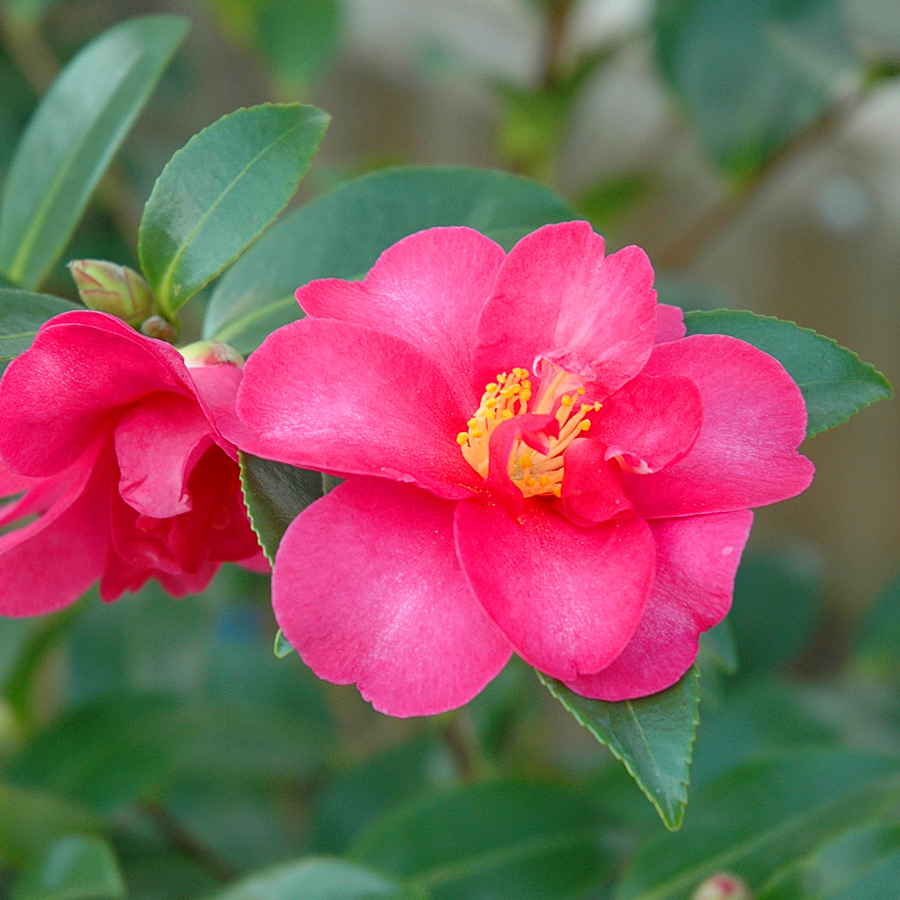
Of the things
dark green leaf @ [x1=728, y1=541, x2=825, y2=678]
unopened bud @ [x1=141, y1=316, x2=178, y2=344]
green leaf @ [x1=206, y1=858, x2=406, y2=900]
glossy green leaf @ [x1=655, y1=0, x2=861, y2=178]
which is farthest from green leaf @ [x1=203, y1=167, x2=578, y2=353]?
dark green leaf @ [x1=728, y1=541, x2=825, y2=678]

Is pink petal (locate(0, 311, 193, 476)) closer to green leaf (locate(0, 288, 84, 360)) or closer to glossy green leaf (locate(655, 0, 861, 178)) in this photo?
green leaf (locate(0, 288, 84, 360))

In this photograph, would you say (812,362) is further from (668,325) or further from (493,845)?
(493,845)

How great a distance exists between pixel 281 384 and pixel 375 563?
8cm

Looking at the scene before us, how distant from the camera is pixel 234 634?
1.97 meters

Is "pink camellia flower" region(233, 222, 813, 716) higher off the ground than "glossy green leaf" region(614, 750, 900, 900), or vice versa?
"pink camellia flower" region(233, 222, 813, 716)

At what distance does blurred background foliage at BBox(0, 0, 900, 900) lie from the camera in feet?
2.52

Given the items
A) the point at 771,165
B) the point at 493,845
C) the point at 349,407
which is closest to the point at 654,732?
the point at 349,407

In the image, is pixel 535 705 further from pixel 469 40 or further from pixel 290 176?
pixel 469 40

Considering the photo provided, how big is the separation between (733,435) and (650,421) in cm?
3

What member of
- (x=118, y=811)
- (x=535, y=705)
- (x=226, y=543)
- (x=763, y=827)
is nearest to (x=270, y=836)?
(x=118, y=811)

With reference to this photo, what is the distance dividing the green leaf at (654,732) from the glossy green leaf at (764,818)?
408 millimetres

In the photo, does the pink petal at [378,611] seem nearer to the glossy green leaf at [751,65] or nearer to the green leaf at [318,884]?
the green leaf at [318,884]

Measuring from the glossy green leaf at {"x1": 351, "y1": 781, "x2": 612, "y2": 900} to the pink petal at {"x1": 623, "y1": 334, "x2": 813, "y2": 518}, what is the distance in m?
0.56

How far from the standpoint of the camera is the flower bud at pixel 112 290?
0.48 m
